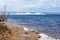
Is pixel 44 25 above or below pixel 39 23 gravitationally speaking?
above

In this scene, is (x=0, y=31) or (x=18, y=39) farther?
(x=0, y=31)

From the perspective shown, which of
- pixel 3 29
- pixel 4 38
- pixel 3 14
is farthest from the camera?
pixel 3 14

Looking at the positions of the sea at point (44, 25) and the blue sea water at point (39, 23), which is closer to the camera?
the sea at point (44, 25)

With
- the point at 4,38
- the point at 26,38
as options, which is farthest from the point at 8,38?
the point at 26,38

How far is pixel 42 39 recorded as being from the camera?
23.6m

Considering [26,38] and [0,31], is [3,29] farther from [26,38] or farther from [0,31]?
[26,38]

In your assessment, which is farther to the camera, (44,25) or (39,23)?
(39,23)

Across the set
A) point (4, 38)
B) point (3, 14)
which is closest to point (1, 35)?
point (4, 38)

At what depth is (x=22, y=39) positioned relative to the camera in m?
21.8

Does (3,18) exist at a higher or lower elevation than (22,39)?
lower

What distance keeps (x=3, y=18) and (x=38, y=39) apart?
15445 millimetres

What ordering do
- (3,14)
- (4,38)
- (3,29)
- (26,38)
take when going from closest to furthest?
(4,38)
(26,38)
(3,29)
(3,14)

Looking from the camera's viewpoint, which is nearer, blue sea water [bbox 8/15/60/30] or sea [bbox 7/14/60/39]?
sea [bbox 7/14/60/39]

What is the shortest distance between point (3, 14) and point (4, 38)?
16.5 m
